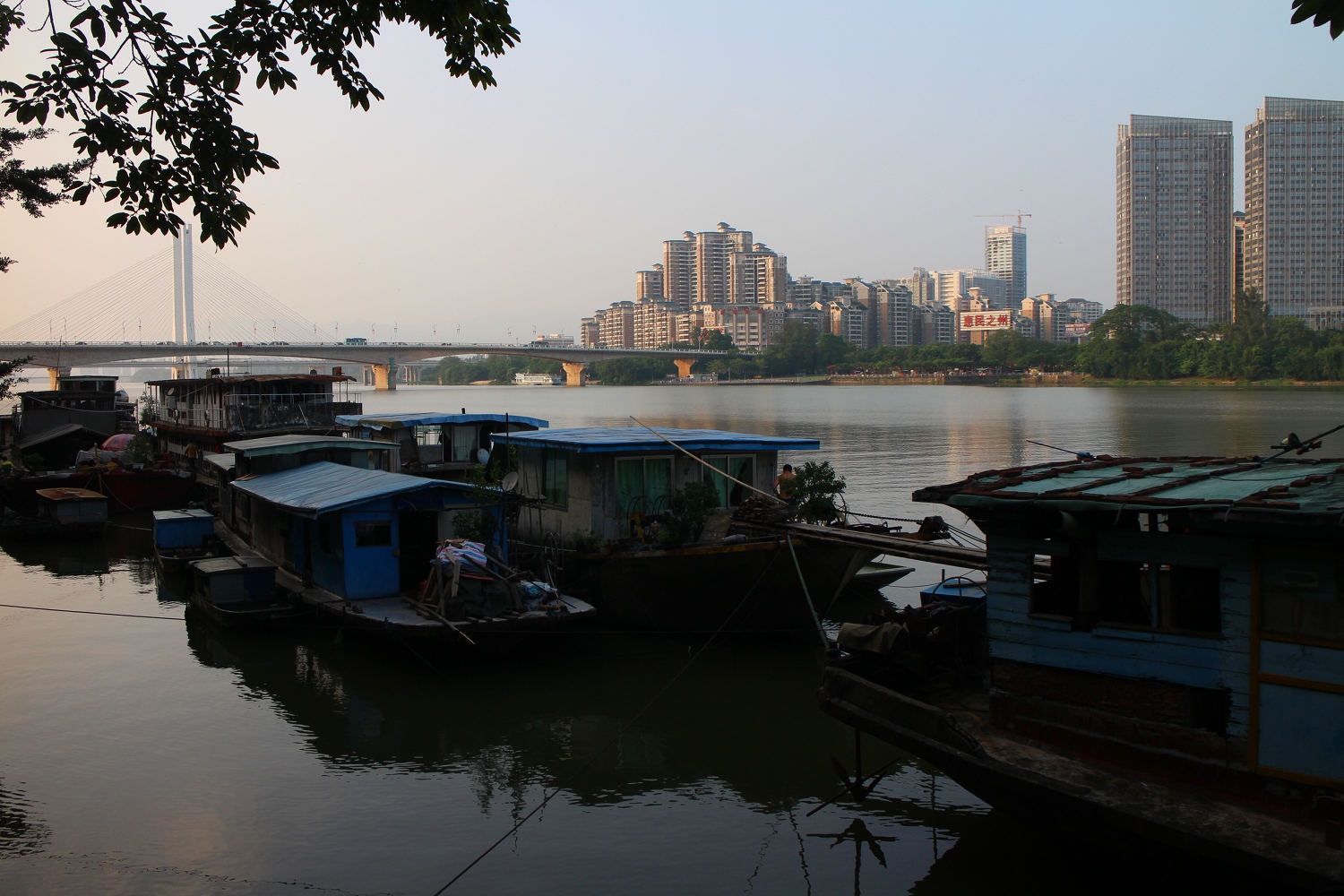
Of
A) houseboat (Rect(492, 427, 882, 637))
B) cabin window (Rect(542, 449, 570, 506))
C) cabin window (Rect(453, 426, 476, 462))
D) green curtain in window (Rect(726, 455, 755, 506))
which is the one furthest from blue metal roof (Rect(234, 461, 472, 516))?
cabin window (Rect(453, 426, 476, 462))

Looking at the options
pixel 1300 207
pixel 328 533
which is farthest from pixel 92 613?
pixel 1300 207

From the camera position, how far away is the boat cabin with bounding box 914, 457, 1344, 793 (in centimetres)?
489

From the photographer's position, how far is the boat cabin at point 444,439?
18.2 meters

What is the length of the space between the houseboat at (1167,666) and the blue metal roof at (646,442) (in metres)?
5.98

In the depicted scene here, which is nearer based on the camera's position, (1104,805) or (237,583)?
(1104,805)

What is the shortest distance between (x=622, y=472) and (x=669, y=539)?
118 cm

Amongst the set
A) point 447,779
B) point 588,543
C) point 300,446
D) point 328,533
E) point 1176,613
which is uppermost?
point 300,446

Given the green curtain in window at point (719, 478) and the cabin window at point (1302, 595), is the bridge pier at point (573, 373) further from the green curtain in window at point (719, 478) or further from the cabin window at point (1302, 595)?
the cabin window at point (1302, 595)

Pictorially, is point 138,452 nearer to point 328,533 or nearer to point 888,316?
point 328,533

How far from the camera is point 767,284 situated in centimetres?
19512

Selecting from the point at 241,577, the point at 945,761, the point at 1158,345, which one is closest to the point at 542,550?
the point at 241,577

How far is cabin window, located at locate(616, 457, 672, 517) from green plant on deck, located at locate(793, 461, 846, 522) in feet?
5.61

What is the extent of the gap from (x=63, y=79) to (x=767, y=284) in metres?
193

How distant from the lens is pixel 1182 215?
12900 centimetres
